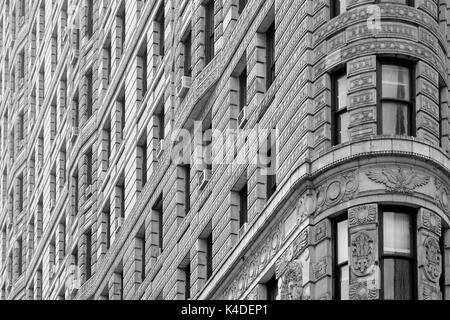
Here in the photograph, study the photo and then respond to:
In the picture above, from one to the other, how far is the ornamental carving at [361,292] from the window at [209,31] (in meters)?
17.5

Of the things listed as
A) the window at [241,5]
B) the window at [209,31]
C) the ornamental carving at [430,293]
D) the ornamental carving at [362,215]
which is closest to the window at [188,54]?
the window at [209,31]

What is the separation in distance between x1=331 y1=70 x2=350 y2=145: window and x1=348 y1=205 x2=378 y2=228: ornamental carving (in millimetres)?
2134

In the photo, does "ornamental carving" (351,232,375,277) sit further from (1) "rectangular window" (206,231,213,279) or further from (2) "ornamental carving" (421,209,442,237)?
(1) "rectangular window" (206,231,213,279)

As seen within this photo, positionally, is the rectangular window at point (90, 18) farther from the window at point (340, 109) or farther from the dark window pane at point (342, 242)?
the dark window pane at point (342, 242)

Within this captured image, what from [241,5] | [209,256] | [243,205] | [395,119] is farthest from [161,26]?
[395,119]

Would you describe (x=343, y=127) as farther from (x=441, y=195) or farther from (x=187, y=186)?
(x=187, y=186)

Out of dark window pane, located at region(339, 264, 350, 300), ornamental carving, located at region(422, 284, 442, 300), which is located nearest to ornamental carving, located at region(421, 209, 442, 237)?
ornamental carving, located at region(422, 284, 442, 300)

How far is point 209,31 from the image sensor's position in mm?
64812

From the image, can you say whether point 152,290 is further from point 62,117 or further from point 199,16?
point 62,117

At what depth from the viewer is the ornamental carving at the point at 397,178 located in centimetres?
4903

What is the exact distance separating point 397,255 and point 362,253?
896 mm

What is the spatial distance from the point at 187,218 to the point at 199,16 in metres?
6.90

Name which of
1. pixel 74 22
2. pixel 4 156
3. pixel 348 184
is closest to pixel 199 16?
pixel 348 184

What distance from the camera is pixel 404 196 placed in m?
49.0
